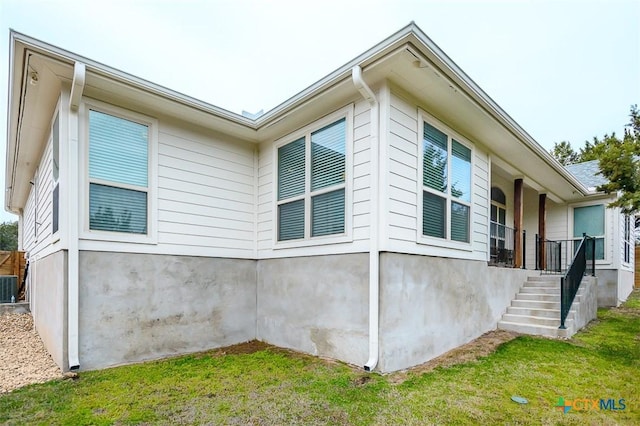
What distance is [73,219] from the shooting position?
4.29 metres

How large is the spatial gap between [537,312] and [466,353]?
8.37 feet

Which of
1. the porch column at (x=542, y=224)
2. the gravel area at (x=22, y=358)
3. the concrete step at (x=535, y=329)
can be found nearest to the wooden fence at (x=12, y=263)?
the gravel area at (x=22, y=358)

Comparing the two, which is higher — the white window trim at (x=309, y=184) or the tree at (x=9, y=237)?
the white window trim at (x=309, y=184)

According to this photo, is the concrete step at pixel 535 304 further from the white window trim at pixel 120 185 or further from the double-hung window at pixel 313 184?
the white window trim at pixel 120 185

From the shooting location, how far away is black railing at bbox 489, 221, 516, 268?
829cm

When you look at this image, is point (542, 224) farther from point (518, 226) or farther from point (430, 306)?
point (430, 306)

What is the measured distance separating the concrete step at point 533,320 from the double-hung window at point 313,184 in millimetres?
4364

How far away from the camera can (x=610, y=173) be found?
5.77 meters

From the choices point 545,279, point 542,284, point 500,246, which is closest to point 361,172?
point 542,284

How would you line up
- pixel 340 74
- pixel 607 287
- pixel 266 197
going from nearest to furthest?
pixel 340 74
pixel 266 197
pixel 607 287

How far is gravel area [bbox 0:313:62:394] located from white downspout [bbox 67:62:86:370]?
0.42 metres

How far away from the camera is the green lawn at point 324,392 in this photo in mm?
3121

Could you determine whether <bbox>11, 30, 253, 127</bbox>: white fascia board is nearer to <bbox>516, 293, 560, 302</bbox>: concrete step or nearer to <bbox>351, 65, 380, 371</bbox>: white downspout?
<bbox>351, 65, 380, 371</bbox>: white downspout

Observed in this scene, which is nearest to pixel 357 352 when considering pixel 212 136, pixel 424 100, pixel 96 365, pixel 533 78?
pixel 96 365
